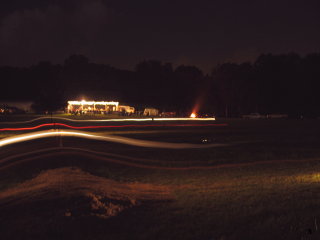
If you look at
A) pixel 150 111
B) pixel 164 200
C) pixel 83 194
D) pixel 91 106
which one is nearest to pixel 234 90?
pixel 150 111

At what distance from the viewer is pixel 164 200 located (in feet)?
31.6

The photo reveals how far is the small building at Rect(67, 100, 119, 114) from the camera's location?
7779cm

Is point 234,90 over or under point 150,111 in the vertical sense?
over

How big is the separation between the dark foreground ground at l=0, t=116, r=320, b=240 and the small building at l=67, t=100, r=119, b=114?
61.7m

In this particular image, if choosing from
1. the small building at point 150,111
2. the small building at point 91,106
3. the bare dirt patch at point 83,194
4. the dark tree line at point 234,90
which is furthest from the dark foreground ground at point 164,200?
the small building at point 91,106

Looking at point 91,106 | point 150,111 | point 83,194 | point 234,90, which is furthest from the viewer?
point 91,106

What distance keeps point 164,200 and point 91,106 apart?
76.3 m

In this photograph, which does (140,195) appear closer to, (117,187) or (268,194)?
(117,187)

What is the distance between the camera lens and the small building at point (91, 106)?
3063 inches

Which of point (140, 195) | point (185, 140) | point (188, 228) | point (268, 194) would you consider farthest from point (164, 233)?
point (185, 140)

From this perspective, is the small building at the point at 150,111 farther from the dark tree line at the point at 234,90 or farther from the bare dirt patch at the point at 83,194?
the bare dirt patch at the point at 83,194

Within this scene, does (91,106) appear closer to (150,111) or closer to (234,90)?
(150,111)

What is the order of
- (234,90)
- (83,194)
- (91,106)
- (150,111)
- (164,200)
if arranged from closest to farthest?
(83,194), (164,200), (234,90), (150,111), (91,106)

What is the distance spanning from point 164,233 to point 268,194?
421 centimetres
